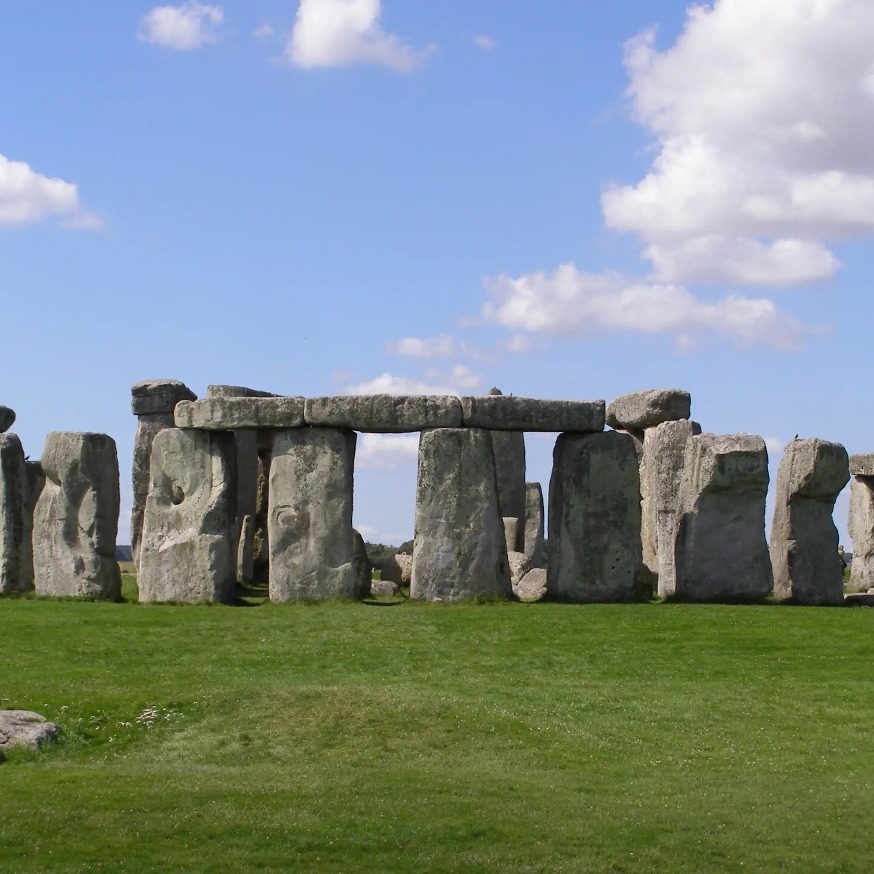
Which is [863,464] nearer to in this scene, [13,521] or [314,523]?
[314,523]

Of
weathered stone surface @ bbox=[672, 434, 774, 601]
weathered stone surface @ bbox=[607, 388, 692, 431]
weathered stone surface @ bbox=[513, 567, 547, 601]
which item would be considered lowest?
weathered stone surface @ bbox=[513, 567, 547, 601]

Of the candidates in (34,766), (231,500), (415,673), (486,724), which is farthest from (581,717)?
(231,500)

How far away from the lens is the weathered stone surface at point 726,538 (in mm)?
24047

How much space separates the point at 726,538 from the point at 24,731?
12734mm

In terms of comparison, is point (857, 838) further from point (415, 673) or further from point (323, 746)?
point (415, 673)

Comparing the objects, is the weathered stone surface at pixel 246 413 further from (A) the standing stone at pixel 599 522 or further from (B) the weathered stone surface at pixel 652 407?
(B) the weathered stone surface at pixel 652 407

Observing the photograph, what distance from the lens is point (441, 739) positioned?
15.0 meters

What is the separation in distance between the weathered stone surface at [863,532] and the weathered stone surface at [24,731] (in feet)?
64.7

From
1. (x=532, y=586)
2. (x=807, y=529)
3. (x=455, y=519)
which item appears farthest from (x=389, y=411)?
(x=807, y=529)

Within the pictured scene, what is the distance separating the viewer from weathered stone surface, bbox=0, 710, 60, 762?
1449 cm

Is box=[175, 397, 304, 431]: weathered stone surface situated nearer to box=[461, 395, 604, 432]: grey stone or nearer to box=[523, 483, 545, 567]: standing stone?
box=[461, 395, 604, 432]: grey stone

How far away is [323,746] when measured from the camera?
15.0 meters

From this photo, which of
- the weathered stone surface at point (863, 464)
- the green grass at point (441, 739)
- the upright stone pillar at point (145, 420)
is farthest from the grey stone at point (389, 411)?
the weathered stone surface at point (863, 464)

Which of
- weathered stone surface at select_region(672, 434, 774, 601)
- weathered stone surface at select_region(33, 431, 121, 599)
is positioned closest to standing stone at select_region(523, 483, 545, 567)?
weathered stone surface at select_region(672, 434, 774, 601)
